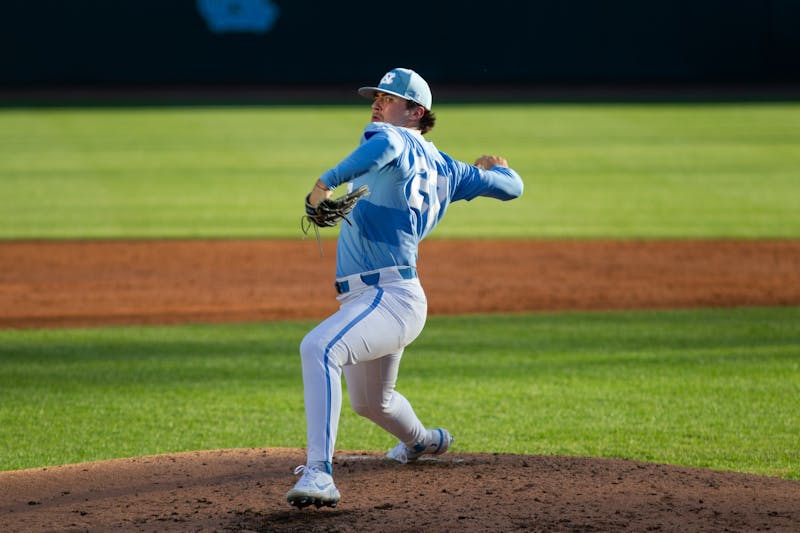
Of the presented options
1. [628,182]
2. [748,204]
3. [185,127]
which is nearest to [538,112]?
[185,127]

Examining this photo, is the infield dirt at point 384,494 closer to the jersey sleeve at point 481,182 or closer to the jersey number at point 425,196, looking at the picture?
the jersey number at point 425,196

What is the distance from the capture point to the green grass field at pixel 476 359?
21.9ft

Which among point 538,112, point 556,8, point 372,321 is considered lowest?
point 372,321

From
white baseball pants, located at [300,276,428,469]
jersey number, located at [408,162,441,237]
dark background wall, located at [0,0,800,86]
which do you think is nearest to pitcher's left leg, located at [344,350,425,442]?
white baseball pants, located at [300,276,428,469]

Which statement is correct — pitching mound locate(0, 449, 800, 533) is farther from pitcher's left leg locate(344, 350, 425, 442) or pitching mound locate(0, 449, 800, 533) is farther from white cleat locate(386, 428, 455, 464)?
pitcher's left leg locate(344, 350, 425, 442)

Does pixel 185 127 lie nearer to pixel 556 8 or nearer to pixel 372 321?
pixel 556 8

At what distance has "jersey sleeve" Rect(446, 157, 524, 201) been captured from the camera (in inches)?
206

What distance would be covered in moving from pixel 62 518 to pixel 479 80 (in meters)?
29.3

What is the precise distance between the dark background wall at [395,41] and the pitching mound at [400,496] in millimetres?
27397

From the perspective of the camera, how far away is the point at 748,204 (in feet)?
52.7

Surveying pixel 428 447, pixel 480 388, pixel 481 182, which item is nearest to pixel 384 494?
pixel 428 447

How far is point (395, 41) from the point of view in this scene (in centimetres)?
3266

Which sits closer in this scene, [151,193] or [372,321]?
[372,321]

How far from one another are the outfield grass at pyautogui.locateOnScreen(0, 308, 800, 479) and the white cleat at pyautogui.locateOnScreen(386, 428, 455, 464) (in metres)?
0.74
